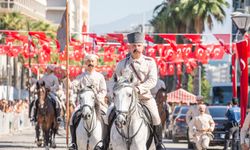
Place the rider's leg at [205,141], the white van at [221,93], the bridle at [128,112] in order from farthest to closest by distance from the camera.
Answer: the white van at [221,93]
the rider's leg at [205,141]
the bridle at [128,112]

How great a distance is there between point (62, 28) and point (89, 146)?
1378 centimetres

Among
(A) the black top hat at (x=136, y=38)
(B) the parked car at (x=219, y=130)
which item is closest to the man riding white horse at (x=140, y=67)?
(A) the black top hat at (x=136, y=38)

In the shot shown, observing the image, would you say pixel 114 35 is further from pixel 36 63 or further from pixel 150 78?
pixel 36 63

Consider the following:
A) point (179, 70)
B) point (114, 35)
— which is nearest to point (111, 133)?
point (114, 35)

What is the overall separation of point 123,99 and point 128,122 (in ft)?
2.21

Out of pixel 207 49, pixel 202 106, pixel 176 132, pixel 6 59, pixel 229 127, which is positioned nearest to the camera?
pixel 202 106

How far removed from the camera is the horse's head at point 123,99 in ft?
47.7

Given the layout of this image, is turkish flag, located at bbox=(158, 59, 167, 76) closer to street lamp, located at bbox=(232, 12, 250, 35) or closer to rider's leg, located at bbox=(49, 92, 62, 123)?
rider's leg, located at bbox=(49, 92, 62, 123)

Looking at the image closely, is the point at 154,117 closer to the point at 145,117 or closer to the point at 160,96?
the point at 145,117

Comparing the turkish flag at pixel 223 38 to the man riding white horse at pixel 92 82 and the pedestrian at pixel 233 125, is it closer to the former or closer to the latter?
the pedestrian at pixel 233 125

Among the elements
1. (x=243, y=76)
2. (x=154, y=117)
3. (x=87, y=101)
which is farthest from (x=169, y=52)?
(x=154, y=117)

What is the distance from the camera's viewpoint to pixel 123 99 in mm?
14656

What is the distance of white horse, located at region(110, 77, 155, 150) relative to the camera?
14.6m

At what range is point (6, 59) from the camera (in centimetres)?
11338
